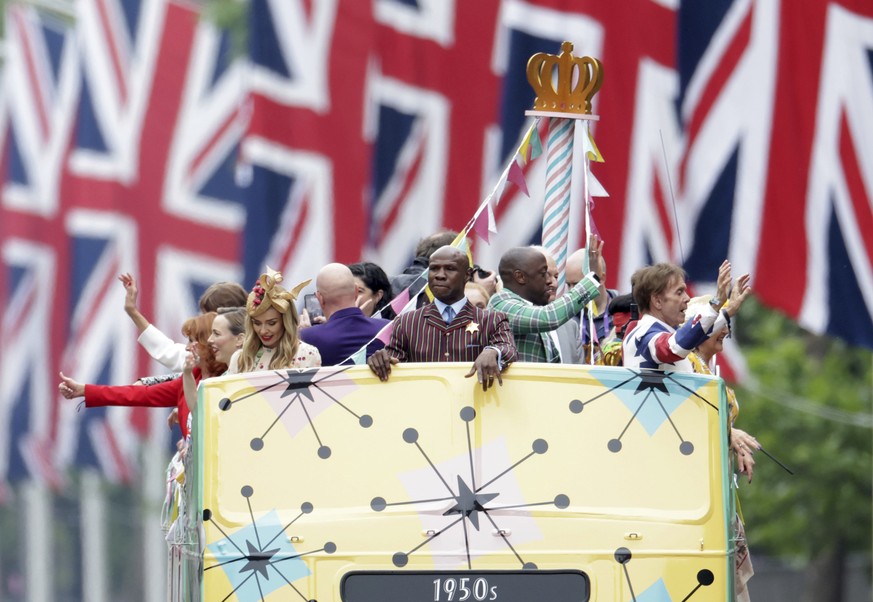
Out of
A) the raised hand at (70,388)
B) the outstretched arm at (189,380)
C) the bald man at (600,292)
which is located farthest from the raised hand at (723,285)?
the raised hand at (70,388)

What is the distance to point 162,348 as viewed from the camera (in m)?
14.2

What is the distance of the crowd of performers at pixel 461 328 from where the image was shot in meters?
11.7

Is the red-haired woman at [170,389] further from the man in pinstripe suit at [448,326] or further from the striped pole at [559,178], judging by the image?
the striped pole at [559,178]

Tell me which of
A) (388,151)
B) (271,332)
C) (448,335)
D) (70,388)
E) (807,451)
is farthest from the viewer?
(807,451)

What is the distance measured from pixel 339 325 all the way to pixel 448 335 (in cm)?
136

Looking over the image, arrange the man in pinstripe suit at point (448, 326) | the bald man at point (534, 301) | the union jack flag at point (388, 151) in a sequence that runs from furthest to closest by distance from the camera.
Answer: the union jack flag at point (388, 151) < the bald man at point (534, 301) < the man in pinstripe suit at point (448, 326)

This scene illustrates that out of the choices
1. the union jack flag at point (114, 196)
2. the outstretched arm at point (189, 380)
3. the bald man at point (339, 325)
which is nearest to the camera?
the outstretched arm at point (189, 380)

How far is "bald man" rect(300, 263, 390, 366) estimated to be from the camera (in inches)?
506

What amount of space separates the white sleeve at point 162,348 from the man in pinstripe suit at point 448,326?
2.78 metres

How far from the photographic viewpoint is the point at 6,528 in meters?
74.9

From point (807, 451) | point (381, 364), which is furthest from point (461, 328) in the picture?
point (807, 451)

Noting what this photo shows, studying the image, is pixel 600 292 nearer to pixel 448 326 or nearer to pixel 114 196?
pixel 448 326

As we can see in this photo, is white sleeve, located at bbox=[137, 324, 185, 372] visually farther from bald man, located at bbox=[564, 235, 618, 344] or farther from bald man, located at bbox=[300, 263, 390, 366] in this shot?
bald man, located at bbox=[564, 235, 618, 344]

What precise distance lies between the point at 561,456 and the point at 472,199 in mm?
16634
